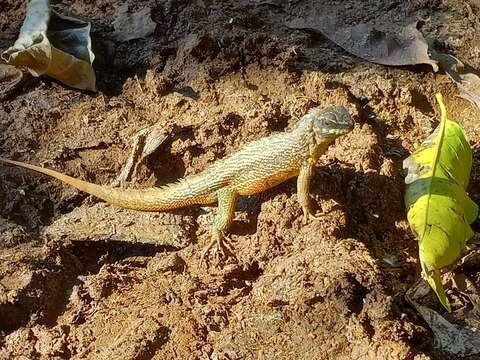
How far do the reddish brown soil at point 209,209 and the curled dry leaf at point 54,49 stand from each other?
10 centimetres

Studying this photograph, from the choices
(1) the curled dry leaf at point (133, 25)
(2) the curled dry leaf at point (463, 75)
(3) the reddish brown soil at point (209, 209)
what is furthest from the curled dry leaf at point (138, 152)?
(2) the curled dry leaf at point (463, 75)

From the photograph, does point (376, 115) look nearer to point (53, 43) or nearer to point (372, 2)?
point (372, 2)

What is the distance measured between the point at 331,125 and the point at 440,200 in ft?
2.08

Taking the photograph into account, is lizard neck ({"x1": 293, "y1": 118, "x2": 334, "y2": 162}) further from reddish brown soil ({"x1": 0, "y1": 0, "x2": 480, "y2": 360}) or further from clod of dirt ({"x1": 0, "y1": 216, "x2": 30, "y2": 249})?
clod of dirt ({"x1": 0, "y1": 216, "x2": 30, "y2": 249})

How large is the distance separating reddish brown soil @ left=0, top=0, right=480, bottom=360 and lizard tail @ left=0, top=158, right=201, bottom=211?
0.06 meters

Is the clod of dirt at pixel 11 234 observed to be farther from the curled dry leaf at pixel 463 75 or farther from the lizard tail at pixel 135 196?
the curled dry leaf at pixel 463 75

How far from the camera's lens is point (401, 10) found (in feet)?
16.0

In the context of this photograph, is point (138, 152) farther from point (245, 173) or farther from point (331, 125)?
point (331, 125)

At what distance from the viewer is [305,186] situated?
347 centimetres

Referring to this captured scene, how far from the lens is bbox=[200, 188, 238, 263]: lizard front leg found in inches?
138

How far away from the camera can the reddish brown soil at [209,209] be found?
9.57 feet

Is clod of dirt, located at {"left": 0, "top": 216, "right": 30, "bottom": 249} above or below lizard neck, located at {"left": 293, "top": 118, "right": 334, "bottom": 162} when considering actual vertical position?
below

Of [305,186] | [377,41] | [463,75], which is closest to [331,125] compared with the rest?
[305,186]

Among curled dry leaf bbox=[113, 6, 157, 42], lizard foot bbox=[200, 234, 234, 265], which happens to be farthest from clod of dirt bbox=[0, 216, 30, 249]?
curled dry leaf bbox=[113, 6, 157, 42]
